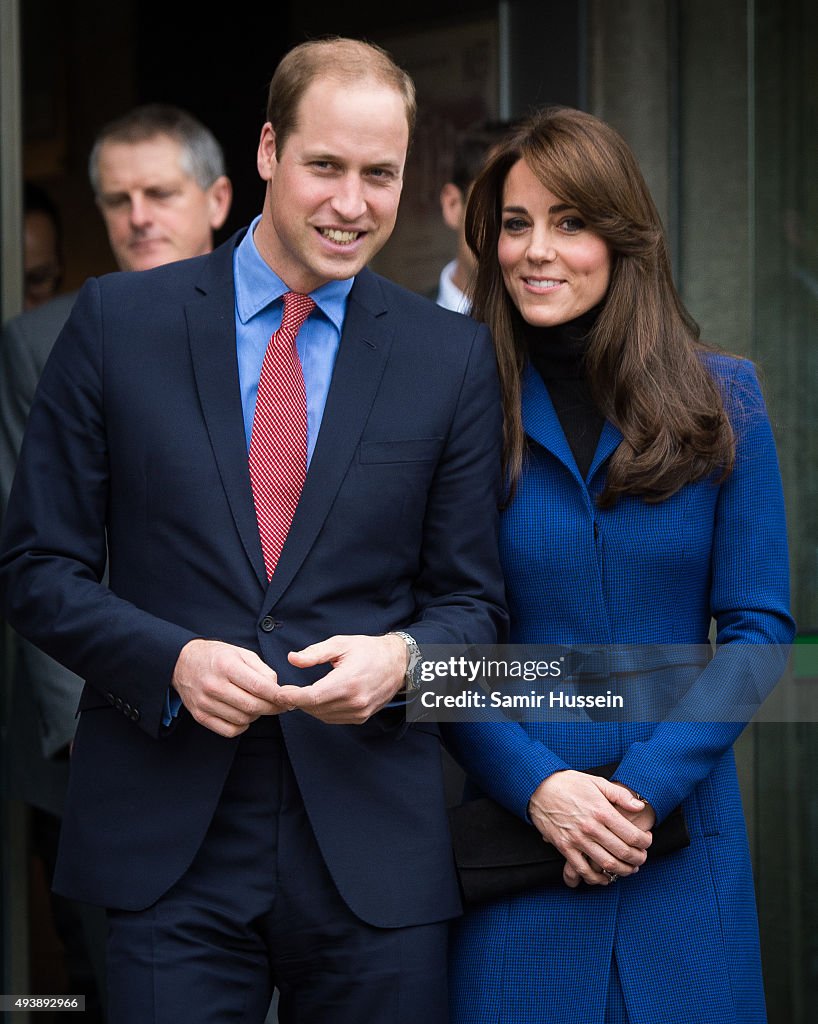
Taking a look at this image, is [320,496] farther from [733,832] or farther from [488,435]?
[733,832]

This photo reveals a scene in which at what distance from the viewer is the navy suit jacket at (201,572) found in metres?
2.71

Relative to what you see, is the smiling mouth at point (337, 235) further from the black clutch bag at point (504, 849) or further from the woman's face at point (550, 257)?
the black clutch bag at point (504, 849)

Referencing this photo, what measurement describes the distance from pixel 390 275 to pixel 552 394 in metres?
2.94

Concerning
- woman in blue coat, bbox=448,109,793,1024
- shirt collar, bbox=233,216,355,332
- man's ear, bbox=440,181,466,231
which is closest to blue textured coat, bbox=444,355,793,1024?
woman in blue coat, bbox=448,109,793,1024

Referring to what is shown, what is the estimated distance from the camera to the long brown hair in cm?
306

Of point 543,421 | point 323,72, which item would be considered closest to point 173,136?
point 323,72

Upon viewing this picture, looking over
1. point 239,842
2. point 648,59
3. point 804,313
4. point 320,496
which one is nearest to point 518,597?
point 320,496

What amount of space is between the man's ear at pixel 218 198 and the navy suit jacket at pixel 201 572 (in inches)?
74.0

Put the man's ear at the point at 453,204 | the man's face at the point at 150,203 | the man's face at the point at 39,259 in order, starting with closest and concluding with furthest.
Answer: the man's face at the point at 150,203 → the man's ear at the point at 453,204 → the man's face at the point at 39,259

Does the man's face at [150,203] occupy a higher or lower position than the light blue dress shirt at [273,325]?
higher

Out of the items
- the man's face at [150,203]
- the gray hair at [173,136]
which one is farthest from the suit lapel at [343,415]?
the gray hair at [173,136]

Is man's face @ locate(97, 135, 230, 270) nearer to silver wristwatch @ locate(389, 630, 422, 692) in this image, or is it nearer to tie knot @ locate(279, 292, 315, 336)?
tie knot @ locate(279, 292, 315, 336)

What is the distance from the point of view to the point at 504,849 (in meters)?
2.96

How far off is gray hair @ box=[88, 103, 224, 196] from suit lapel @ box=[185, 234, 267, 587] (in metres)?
1.74
